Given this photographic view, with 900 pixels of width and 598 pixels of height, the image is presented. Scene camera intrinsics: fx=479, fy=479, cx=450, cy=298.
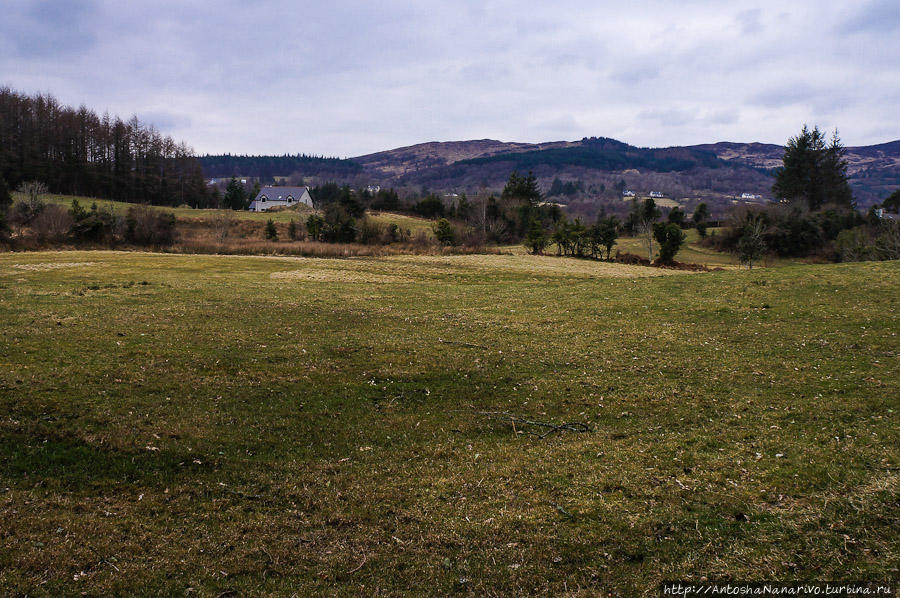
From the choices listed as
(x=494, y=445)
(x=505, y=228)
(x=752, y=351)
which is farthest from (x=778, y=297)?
(x=505, y=228)

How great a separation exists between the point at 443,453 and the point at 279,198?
136m

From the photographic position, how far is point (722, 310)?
1888cm

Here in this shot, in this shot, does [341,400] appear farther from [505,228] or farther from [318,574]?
[505,228]

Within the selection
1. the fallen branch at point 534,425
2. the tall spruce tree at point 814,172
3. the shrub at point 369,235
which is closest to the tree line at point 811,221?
the tall spruce tree at point 814,172

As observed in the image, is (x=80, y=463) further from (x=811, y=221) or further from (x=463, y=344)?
(x=811, y=221)

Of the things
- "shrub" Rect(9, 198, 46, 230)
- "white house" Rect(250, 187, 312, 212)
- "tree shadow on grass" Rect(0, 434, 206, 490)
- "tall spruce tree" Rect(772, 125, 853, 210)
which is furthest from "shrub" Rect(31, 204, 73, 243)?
"tall spruce tree" Rect(772, 125, 853, 210)

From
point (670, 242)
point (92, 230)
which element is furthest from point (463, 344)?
point (92, 230)

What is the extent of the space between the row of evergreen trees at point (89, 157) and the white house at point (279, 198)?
1297cm

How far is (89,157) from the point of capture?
364 feet

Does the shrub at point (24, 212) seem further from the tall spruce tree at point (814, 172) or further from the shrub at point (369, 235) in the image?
the tall spruce tree at point (814, 172)

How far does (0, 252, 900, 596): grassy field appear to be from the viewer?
5.49 m

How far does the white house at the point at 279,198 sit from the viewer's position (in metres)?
129

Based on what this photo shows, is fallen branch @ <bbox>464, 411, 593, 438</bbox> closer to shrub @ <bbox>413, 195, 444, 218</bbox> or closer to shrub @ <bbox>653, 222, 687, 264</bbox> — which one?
shrub @ <bbox>653, 222, 687, 264</bbox>

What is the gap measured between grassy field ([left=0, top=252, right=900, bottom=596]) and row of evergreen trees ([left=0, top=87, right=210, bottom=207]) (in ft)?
363
